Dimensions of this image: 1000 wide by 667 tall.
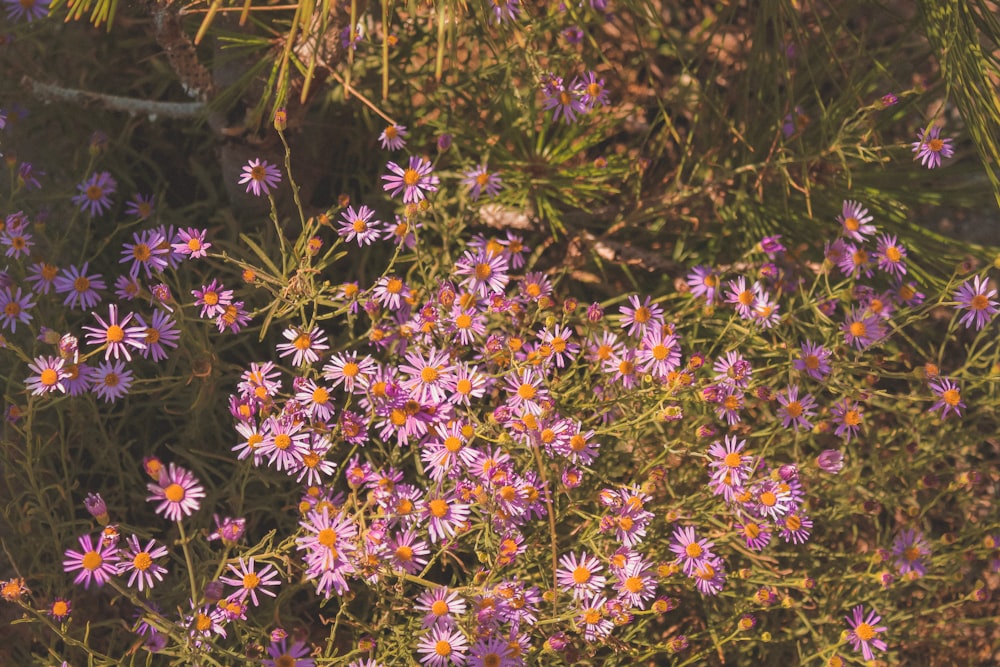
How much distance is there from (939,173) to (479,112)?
3.77ft

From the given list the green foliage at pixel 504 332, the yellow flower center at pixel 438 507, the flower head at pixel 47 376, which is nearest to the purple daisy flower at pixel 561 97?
the green foliage at pixel 504 332

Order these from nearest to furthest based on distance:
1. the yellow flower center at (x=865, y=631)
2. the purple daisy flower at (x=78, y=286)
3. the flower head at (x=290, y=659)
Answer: the flower head at (x=290, y=659) < the purple daisy flower at (x=78, y=286) < the yellow flower center at (x=865, y=631)

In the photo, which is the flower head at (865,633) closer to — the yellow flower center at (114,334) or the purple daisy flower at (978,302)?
the purple daisy flower at (978,302)

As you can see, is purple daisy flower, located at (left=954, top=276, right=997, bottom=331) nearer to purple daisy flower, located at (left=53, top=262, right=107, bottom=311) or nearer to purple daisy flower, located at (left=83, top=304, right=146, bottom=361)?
purple daisy flower, located at (left=83, top=304, right=146, bottom=361)

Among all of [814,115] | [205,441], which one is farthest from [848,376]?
[205,441]

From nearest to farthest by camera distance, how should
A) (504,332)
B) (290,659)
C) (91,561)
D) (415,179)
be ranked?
(91,561), (290,659), (415,179), (504,332)

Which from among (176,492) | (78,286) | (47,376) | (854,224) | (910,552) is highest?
(854,224)

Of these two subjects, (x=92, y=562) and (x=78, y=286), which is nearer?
(x=92, y=562)

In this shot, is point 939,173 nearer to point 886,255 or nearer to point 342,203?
point 886,255

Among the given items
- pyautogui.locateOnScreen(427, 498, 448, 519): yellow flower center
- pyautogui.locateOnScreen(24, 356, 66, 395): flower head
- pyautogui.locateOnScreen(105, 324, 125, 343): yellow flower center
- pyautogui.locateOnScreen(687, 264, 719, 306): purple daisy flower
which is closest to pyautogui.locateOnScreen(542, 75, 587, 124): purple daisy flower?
pyautogui.locateOnScreen(687, 264, 719, 306): purple daisy flower

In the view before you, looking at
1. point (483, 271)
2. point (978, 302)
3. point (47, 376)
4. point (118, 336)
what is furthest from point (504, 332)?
point (978, 302)

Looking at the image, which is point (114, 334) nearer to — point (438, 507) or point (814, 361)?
point (438, 507)

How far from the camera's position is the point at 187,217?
6.67 feet

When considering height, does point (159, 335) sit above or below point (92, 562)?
above
